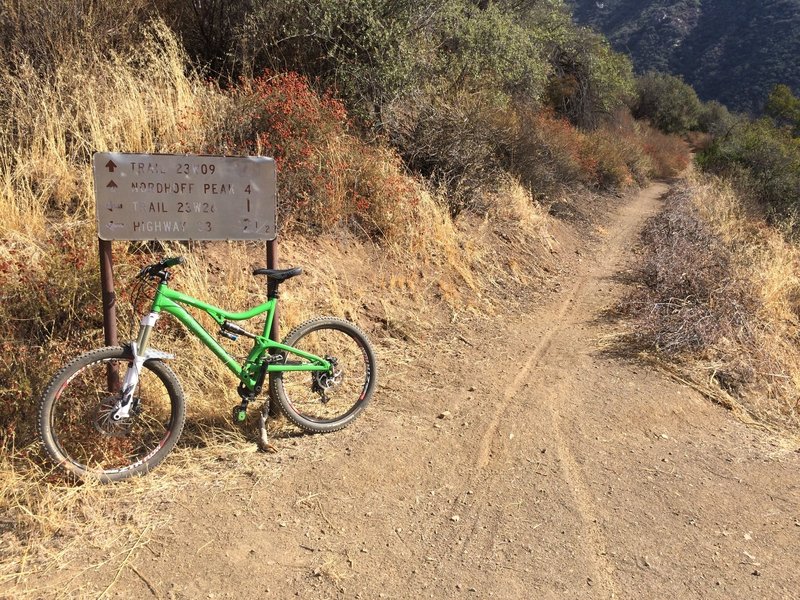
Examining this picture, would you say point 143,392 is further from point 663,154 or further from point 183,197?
point 663,154

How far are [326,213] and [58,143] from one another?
2.52 m

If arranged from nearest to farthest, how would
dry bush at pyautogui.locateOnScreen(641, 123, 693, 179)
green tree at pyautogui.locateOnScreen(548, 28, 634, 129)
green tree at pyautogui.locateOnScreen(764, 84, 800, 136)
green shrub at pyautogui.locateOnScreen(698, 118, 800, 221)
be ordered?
green shrub at pyautogui.locateOnScreen(698, 118, 800, 221) → green tree at pyautogui.locateOnScreen(548, 28, 634, 129) → dry bush at pyautogui.locateOnScreen(641, 123, 693, 179) → green tree at pyautogui.locateOnScreen(764, 84, 800, 136)

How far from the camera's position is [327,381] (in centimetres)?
417

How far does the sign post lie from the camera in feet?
11.3

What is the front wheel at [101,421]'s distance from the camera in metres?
3.20

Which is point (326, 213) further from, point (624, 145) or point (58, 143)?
point (624, 145)

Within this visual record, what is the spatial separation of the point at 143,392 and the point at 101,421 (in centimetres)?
38

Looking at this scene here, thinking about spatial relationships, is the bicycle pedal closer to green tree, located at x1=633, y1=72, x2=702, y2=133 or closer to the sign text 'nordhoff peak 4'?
the sign text 'nordhoff peak 4'

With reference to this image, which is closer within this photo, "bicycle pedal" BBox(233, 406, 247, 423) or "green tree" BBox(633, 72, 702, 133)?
"bicycle pedal" BBox(233, 406, 247, 423)

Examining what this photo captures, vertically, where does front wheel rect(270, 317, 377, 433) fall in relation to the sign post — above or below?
below

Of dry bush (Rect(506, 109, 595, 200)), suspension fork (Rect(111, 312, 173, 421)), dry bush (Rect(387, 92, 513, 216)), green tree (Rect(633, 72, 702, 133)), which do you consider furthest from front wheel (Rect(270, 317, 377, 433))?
green tree (Rect(633, 72, 702, 133))

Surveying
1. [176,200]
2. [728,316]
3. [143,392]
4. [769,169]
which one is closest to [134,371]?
[143,392]

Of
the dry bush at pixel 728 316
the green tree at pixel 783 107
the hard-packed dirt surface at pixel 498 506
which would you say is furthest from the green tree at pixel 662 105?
the hard-packed dirt surface at pixel 498 506

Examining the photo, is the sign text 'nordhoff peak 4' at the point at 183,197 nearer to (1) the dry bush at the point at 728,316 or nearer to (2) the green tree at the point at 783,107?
(1) the dry bush at the point at 728,316
